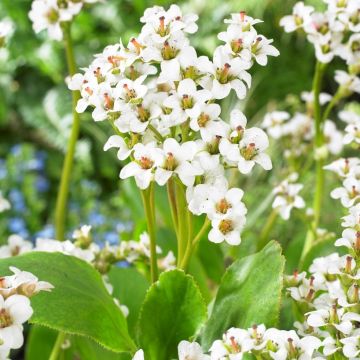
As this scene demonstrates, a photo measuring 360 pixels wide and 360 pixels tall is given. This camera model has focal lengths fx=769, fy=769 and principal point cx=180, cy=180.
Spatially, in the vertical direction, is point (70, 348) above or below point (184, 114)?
below

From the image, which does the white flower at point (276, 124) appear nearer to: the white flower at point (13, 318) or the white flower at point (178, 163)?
the white flower at point (178, 163)

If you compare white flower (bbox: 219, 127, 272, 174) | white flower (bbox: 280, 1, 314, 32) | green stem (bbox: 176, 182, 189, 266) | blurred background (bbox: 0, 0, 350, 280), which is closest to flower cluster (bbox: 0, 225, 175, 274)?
green stem (bbox: 176, 182, 189, 266)

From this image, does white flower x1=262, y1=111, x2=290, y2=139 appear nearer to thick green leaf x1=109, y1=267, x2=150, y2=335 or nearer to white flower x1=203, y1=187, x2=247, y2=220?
thick green leaf x1=109, y1=267, x2=150, y2=335

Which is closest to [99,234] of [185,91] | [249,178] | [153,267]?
[249,178]

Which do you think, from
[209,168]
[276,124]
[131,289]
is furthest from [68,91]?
[209,168]

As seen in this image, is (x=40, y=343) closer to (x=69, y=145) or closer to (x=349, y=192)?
(x=69, y=145)

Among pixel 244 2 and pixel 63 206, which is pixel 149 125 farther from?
pixel 244 2
